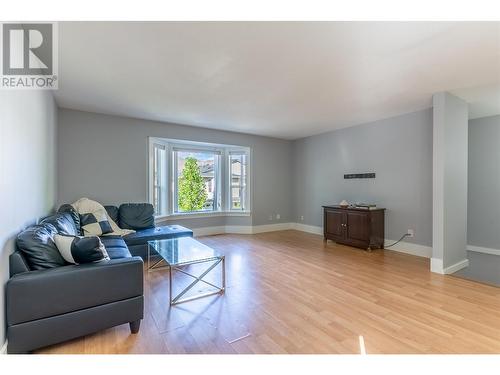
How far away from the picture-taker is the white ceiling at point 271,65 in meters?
1.92

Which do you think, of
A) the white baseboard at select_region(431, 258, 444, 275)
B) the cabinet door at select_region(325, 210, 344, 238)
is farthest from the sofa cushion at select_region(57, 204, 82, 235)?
the white baseboard at select_region(431, 258, 444, 275)

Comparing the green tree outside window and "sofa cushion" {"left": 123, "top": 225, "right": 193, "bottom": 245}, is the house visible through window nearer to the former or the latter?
the green tree outside window

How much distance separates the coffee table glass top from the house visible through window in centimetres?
185

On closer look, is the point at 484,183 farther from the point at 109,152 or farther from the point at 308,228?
the point at 109,152

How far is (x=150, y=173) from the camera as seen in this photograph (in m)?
4.77

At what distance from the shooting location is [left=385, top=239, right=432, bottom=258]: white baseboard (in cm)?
397

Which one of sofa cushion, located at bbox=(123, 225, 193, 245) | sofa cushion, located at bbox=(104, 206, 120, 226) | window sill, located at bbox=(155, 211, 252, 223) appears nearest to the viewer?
sofa cushion, located at bbox=(123, 225, 193, 245)

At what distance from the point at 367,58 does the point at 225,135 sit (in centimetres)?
365

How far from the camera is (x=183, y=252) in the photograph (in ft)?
9.28

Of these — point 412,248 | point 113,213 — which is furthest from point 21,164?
point 412,248

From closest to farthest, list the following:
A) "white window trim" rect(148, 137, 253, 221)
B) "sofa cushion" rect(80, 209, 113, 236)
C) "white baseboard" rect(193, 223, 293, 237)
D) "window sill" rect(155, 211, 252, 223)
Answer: "sofa cushion" rect(80, 209, 113, 236)
"white window trim" rect(148, 137, 253, 221)
"window sill" rect(155, 211, 252, 223)
"white baseboard" rect(193, 223, 293, 237)
